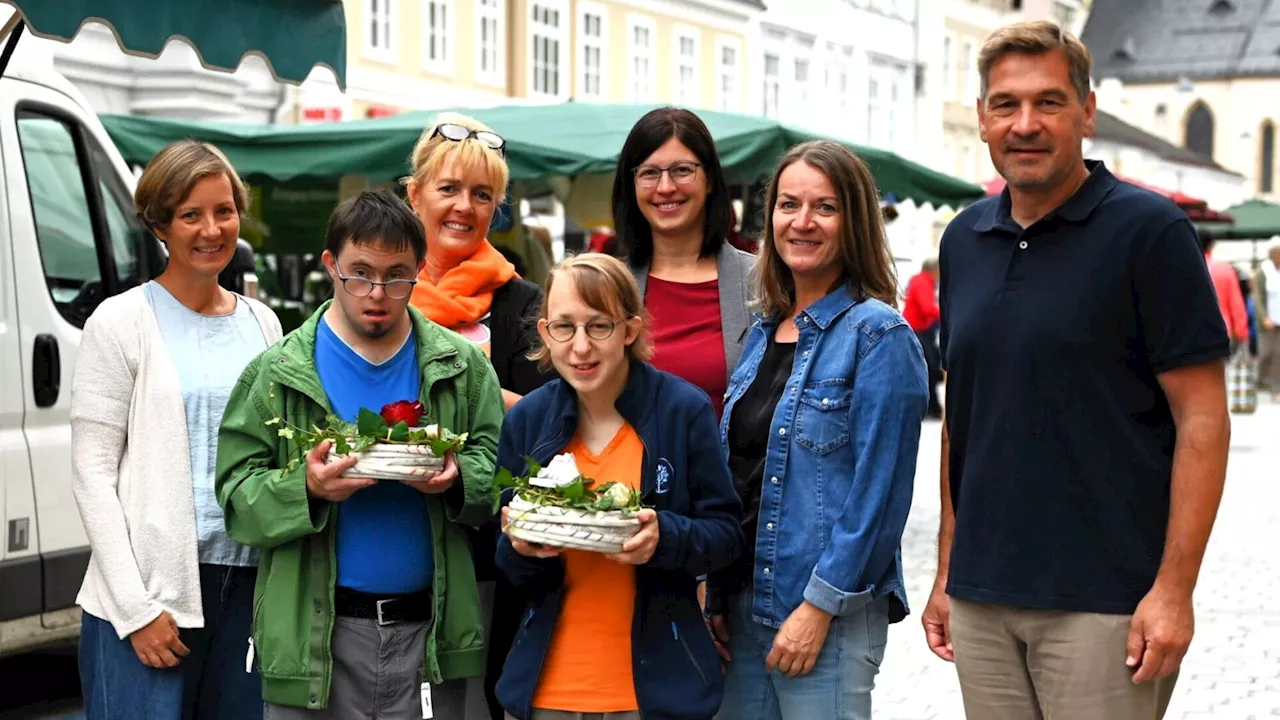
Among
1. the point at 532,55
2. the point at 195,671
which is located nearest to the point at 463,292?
the point at 195,671

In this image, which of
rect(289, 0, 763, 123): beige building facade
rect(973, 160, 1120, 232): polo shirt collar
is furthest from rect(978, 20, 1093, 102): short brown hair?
rect(289, 0, 763, 123): beige building facade

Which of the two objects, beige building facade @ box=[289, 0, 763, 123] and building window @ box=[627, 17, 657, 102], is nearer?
beige building facade @ box=[289, 0, 763, 123]

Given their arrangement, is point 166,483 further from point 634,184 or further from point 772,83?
point 772,83

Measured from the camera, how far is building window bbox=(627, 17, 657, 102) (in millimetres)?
38344

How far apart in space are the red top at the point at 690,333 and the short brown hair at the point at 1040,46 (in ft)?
3.56

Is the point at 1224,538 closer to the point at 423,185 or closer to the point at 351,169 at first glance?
the point at 351,169

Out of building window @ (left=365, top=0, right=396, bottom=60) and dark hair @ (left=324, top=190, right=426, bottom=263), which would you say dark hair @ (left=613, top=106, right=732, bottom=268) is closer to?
dark hair @ (left=324, top=190, right=426, bottom=263)

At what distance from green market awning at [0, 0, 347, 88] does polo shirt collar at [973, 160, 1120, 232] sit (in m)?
3.11

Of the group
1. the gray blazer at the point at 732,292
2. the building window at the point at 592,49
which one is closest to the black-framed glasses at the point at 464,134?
the gray blazer at the point at 732,292

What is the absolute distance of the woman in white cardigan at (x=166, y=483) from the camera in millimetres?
4586

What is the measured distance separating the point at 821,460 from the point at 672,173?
3.12 ft

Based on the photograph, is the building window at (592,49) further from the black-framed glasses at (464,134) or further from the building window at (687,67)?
the black-framed glasses at (464,134)

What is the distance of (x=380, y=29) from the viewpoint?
2972 centimetres

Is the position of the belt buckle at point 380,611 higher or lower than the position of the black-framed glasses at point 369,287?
lower
